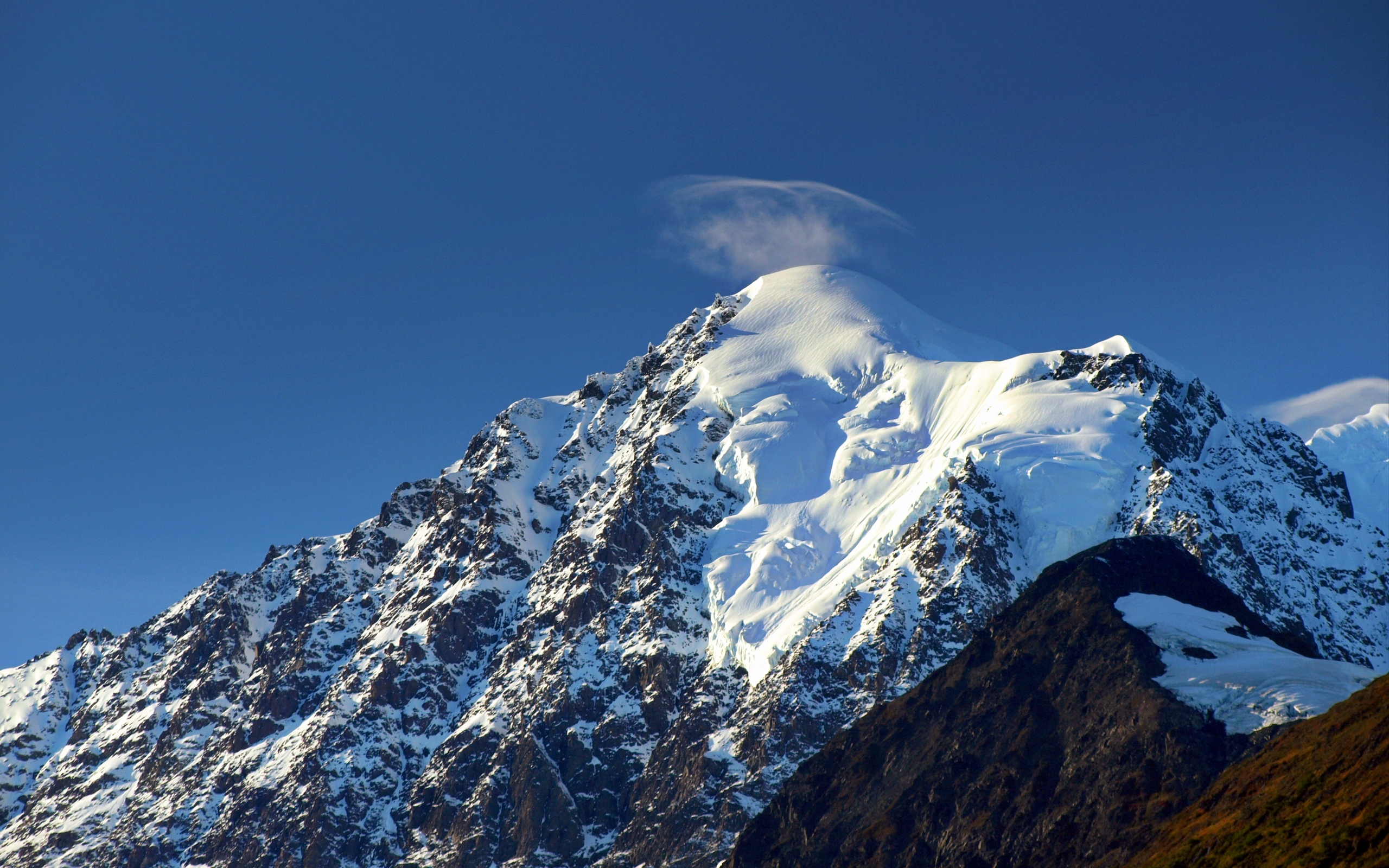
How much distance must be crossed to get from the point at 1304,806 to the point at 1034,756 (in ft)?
176

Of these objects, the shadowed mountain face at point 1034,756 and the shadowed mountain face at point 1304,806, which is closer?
the shadowed mountain face at point 1304,806

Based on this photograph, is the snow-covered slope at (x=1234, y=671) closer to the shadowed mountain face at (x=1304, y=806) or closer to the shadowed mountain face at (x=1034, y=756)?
the shadowed mountain face at (x=1034, y=756)

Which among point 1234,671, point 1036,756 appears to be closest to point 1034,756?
point 1036,756

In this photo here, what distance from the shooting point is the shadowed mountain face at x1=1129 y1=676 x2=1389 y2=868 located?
356 feet

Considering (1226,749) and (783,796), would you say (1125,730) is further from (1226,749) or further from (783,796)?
(783,796)

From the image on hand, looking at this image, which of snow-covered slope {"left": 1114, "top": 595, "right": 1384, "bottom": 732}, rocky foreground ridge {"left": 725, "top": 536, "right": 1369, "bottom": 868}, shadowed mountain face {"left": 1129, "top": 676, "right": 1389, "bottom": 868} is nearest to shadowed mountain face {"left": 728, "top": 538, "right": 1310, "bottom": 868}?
rocky foreground ridge {"left": 725, "top": 536, "right": 1369, "bottom": 868}

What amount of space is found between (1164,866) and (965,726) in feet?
180

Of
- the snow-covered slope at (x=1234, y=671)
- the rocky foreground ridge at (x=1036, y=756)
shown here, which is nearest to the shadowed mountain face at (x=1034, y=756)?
the rocky foreground ridge at (x=1036, y=756)

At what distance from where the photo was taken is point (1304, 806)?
122188 mm

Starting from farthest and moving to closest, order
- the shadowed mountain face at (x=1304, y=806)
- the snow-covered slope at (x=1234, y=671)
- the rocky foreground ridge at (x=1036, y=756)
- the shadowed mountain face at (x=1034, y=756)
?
1. the snow-covered slope at (x=1234, y=671)
2. the shadowed mountain face at (x=1034, y=756)
3. the rocky foreground ridge at (x=1036, y=756)
4. the shadowed mountain face at (x=1304, y=806)

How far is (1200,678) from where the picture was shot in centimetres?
16762

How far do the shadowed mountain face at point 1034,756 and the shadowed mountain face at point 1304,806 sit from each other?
8359 mm

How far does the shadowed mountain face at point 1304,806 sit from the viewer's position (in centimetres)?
10838

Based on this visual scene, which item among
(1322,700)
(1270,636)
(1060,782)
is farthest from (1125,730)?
(1270,636)
